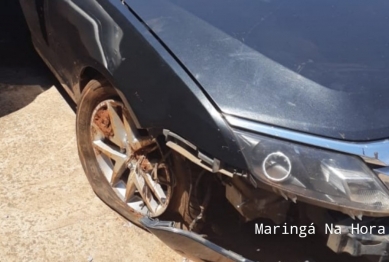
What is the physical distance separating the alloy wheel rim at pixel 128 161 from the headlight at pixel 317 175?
59 cm

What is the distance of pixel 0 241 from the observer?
281 centimetres

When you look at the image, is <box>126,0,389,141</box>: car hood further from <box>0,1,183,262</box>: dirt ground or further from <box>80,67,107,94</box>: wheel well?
<box>0,1,183,262</box>: dirt ground

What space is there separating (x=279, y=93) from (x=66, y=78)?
59.2 inches

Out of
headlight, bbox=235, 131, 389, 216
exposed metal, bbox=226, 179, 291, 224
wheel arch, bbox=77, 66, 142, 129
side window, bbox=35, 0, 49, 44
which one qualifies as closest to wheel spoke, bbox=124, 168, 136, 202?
wheel arch, bbox=77, 66, 142, 129

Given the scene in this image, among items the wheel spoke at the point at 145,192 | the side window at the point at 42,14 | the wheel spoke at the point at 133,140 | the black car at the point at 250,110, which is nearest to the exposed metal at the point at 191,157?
the black car at the point at 250,110

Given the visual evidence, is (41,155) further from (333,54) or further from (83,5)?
(333,54)

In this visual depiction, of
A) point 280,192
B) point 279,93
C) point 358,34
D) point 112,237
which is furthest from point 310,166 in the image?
point 112,237

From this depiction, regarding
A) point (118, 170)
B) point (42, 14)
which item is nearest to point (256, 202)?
point (118, 170)

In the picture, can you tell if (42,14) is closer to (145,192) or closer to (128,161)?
(128,161)

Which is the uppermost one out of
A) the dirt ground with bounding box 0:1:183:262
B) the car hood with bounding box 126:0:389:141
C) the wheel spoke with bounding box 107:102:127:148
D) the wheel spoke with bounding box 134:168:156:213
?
the car hood with bounding box 126:0:389:141

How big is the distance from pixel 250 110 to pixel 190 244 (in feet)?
1.84

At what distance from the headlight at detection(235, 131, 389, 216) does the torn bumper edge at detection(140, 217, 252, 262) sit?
0.34 metres

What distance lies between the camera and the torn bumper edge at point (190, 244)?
210cm

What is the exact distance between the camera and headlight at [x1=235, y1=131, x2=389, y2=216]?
6.30ft
